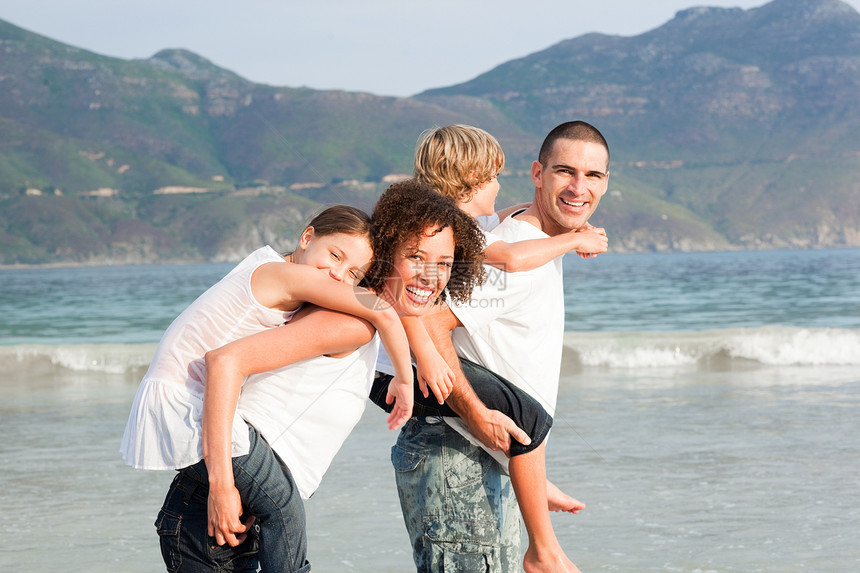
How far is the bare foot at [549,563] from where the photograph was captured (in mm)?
2502

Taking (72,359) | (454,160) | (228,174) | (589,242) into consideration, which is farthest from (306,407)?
(228,174)

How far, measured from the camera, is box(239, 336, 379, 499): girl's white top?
2.21m

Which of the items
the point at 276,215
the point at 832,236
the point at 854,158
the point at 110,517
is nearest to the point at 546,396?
the point at 110,517

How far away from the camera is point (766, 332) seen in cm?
1284

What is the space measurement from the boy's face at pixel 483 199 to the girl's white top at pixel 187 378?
2.45 ft

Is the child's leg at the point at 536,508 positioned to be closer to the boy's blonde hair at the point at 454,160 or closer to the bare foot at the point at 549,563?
the bare foot at the point at 549,563

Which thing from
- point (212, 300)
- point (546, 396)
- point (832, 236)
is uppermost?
point (212, 300)

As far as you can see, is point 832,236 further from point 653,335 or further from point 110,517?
point 110,517

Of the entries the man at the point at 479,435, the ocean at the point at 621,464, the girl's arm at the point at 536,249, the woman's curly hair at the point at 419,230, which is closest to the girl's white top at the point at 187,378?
the woman's curly hair at the point at 419,230

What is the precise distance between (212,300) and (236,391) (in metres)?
0.27

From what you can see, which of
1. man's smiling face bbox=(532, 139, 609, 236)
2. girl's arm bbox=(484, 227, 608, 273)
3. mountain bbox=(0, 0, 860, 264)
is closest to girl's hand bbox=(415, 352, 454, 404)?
girl's arm bbox=(484, 227, 608, 273)

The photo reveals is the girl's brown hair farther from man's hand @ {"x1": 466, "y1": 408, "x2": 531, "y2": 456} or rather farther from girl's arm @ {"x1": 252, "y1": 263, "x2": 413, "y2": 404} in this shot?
man's hand @ {"x1": 466, "y1": 408, "x2": 531, "y2": 456}

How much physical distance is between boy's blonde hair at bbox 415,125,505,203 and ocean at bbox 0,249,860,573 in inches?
106

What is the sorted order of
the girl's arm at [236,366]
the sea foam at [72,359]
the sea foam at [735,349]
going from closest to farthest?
the girl's arm at [236,366] < the sea foam at [735,349] < the sea foam at [72,359]
